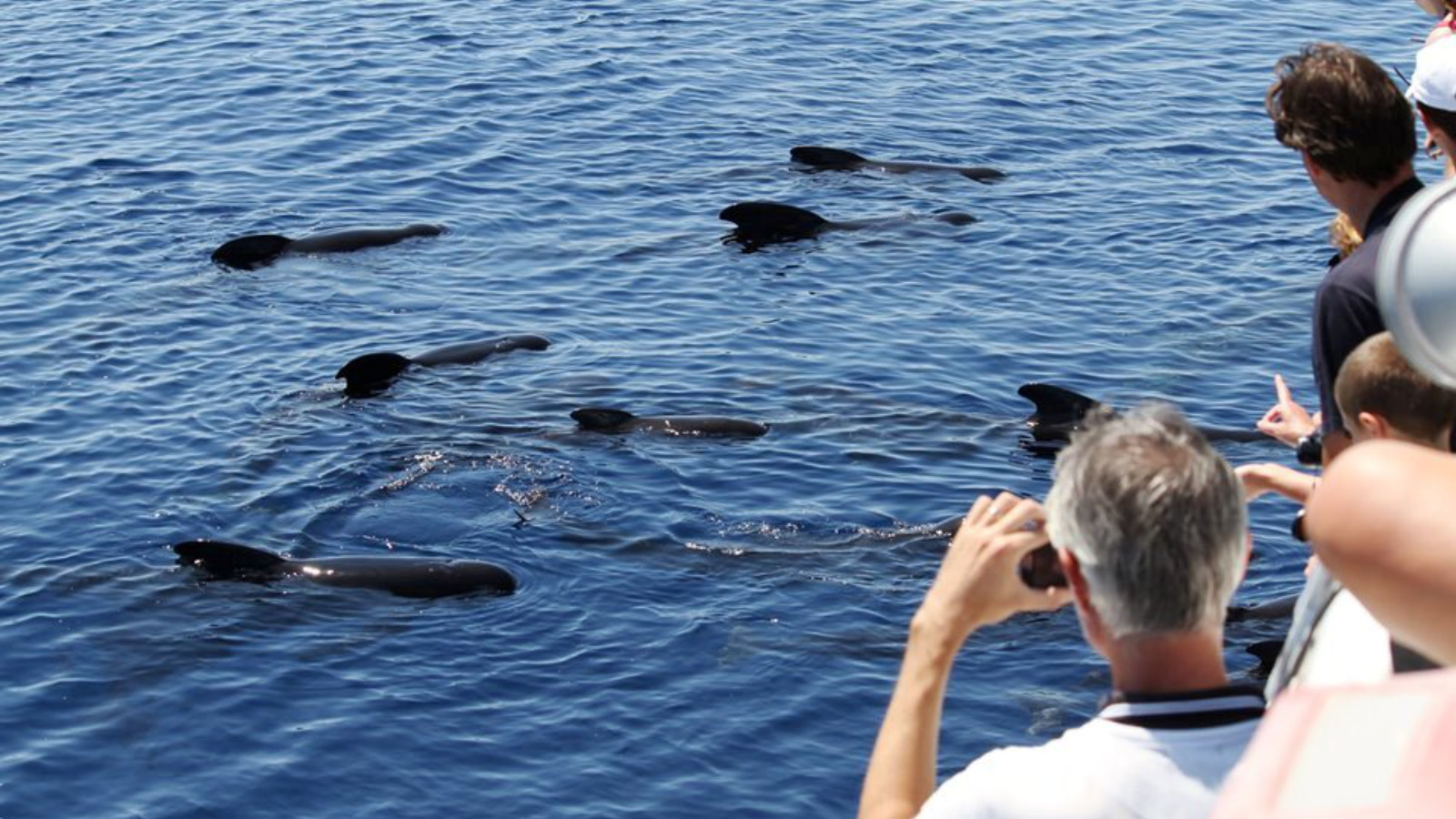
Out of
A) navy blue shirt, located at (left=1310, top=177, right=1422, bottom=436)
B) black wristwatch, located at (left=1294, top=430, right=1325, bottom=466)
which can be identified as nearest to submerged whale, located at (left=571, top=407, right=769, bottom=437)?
black wristwatch, located at (left=1294, top=430, right=1325, bottom=466)

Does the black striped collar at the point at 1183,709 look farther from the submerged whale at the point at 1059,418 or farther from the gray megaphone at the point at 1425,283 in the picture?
the submerged whale at the point at 1059,418

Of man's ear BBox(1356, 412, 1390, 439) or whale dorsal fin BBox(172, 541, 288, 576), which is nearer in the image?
man's ear BBox(1356, 412, 1390, 439)

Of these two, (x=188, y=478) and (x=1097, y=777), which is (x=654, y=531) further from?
(x=1097, y=777)

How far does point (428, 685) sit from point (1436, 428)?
22.1ft

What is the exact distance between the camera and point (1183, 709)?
3.87 m

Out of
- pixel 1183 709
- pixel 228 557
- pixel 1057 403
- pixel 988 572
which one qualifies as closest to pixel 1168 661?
pixel 1183 709

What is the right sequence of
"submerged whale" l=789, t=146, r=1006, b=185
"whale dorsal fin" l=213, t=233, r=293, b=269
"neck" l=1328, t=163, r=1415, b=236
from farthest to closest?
"submerged whale" l=789, t=146, r=1006, b=185
"whale dorsal fin" l=213, t=233, r=293, b=269
"neck" l=1328, t=163, r=1415, b=236

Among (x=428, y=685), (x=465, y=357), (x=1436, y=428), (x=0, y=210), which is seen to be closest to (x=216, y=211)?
(x=0, y=210)

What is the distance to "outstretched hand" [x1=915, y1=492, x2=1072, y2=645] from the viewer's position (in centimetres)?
413

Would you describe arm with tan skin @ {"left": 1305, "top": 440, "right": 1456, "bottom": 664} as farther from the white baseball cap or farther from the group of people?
the white baseball cap

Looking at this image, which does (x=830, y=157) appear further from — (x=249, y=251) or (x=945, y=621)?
(x=945, y=621)

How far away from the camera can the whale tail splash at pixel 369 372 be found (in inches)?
578

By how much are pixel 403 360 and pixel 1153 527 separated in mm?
11696

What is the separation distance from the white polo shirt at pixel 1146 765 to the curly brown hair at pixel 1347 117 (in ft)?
8.98
